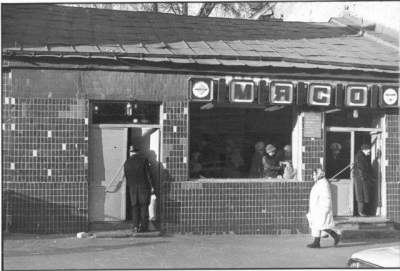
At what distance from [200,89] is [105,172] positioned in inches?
77.1

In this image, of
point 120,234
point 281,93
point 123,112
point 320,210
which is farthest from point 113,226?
point 281,93

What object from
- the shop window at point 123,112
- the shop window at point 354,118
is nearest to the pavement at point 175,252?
the shop window at point 123,112

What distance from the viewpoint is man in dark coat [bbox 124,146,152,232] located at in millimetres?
9430

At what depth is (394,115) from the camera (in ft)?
33.6

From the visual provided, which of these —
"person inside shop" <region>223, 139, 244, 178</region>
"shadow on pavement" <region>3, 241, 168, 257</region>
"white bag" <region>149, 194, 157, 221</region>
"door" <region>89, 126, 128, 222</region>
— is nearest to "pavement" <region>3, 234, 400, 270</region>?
"shadow on pavement" <region>3, 241, 168, 257</region>

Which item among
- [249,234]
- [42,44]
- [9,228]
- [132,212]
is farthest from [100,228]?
[42,44]

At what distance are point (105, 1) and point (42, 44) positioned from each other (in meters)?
1.72

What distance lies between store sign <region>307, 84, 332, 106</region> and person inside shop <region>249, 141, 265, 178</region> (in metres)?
1.05

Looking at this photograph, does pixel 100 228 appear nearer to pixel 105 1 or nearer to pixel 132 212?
pixel 132 212

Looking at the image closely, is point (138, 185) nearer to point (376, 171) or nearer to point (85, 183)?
point (85, 183)

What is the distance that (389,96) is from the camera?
10.0m

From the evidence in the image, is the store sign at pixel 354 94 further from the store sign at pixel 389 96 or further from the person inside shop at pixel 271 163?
the person inside shop at pixel 271 163

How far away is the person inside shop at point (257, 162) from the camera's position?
998 centimetres

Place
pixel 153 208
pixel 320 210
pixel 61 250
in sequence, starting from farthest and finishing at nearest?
1. pixel 153 208
2. pixel 320 210
3. pixel 61 250
